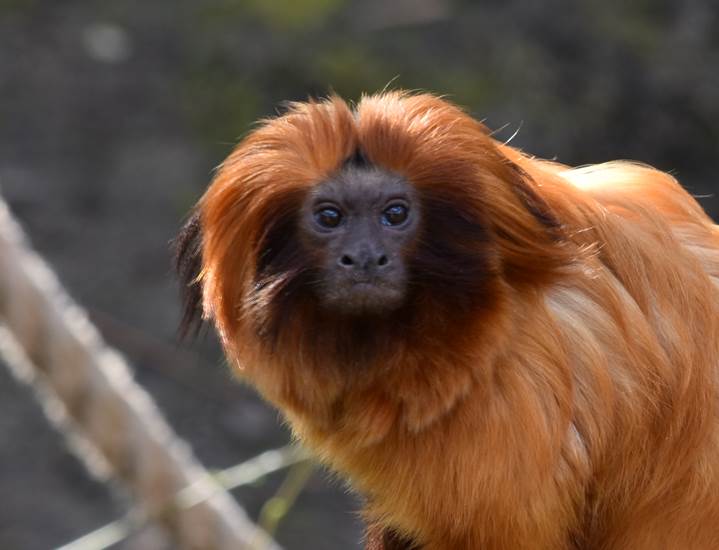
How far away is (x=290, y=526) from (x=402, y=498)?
A: 3.82 meters

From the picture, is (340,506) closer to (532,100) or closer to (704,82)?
(532,100)

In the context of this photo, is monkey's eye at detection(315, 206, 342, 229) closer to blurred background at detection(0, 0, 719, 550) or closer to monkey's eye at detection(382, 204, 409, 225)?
monkey's eye at detection(382, 204, 409, 225)

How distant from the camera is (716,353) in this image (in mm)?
3197

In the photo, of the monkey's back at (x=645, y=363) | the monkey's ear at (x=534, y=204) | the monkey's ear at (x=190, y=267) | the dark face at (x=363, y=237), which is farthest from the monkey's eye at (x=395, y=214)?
the monkey's ear at (x=190, y=267)

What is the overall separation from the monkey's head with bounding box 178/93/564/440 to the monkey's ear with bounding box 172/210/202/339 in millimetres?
92

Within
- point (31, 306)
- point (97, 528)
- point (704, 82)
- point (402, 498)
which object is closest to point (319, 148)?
point (402, 498)

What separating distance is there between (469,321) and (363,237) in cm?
29

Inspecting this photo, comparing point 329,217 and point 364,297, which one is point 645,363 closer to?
point 364,297

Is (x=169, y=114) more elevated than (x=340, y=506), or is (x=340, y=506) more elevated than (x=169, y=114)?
(x=169, y=114)

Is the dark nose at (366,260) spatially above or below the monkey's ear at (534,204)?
below

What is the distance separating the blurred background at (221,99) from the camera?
24.3 ft

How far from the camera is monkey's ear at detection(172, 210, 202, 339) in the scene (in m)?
3.35

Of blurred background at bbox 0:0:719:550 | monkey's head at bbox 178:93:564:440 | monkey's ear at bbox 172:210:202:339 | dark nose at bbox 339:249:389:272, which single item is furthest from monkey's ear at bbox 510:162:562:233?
blurred background at bbox 0:0:719:550

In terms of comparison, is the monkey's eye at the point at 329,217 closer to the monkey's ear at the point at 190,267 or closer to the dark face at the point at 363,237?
the dark face at the point at 363,237
